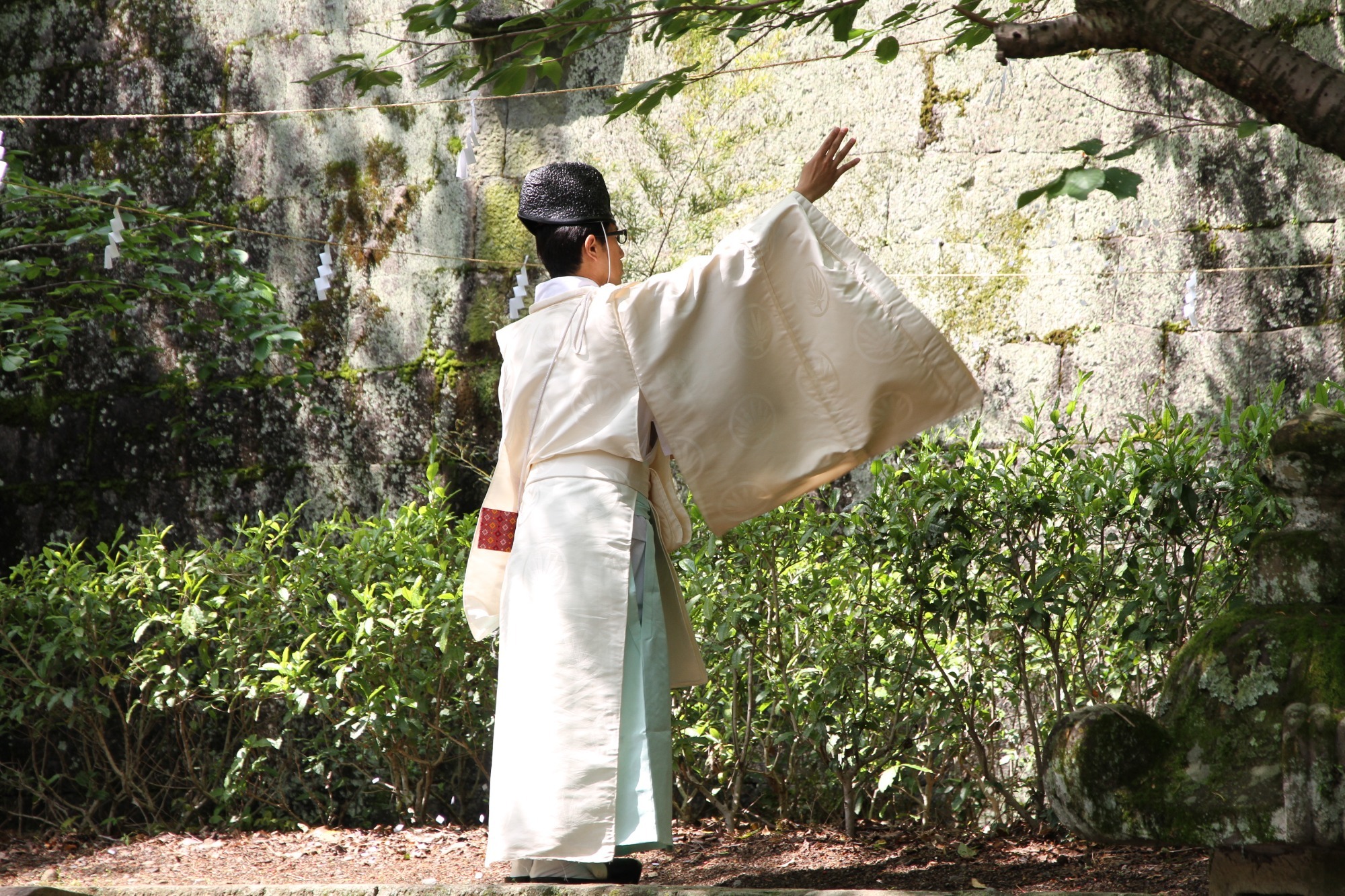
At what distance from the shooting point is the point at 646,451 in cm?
277

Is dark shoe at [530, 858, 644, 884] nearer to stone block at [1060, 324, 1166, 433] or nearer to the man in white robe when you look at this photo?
the man in white robe

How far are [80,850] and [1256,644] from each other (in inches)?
144

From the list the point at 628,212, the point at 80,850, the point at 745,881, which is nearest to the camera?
the point at 745,881

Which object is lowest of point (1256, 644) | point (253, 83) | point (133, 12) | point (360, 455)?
point (1256, 644)

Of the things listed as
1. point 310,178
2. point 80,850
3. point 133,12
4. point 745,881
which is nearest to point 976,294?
point 745,881

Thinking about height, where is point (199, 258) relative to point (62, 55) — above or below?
below

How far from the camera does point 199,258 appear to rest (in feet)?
13.6

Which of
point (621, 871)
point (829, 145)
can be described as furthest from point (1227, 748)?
point (829, 145)

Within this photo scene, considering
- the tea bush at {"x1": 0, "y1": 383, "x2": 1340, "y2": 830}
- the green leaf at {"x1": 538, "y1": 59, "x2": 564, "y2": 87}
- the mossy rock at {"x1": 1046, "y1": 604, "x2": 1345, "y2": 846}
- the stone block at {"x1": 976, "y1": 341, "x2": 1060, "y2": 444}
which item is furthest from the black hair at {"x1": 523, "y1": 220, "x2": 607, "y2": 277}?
the stone block at {"x1": 976, "y1": 341, "x2": 1060, "y2": 444}

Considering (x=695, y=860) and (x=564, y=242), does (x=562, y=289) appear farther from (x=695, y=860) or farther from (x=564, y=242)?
(x=695, y=860)

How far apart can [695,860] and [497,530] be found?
1167 mm

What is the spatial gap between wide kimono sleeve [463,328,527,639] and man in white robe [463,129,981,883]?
0.02 metres

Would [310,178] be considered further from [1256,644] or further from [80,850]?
[1256,644]

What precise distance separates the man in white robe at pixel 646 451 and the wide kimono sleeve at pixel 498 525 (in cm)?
2
